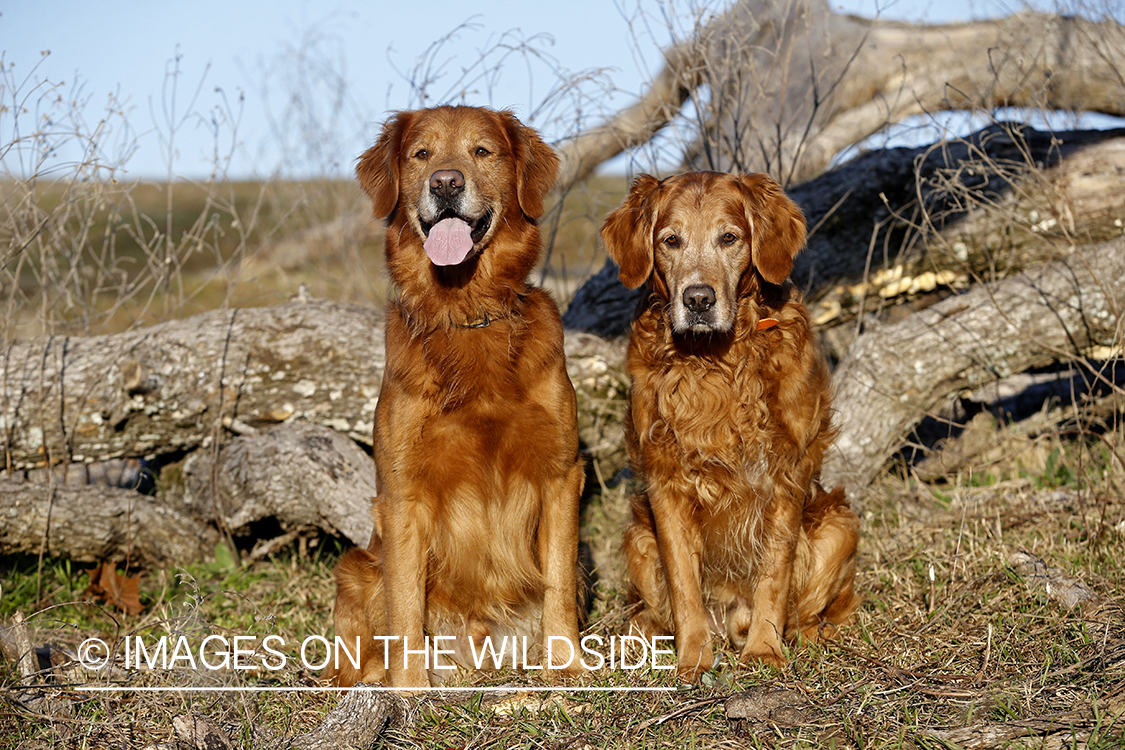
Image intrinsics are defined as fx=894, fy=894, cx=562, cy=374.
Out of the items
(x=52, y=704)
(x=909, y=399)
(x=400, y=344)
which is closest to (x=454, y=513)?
(x=400, y=344)

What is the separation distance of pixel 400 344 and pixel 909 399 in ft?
9.32

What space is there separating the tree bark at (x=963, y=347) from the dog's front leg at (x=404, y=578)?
248 centimetres

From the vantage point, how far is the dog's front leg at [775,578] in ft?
11.0

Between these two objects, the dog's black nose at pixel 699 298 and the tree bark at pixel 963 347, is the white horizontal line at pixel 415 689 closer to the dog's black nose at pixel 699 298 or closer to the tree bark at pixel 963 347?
the dog's black nose at pixel 699 298

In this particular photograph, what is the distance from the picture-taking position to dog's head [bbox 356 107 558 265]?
3.21 meters

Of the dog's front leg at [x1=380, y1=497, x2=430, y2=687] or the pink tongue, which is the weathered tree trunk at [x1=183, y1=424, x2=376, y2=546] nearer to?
the dog's front leg at [x1=380, y1=497, x2=430, y2=687]

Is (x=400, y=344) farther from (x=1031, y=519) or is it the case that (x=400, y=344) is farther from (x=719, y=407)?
(x=1031, y=519)

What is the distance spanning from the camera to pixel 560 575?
10.7ft

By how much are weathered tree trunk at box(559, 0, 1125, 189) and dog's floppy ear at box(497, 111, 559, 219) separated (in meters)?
1.58

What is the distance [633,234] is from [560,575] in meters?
1.35

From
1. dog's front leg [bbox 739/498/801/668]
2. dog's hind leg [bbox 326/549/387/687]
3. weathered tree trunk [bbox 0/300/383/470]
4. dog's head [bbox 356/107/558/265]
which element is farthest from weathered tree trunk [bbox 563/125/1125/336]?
dog's hind leg [bbox 326/549/387/687]

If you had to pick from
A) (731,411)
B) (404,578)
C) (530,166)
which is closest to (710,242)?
(731,411)

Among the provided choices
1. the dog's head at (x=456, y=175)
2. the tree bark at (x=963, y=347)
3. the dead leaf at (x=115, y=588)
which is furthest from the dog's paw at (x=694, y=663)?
the dead leaf at (x=115, y=588)

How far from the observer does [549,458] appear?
3219mm
